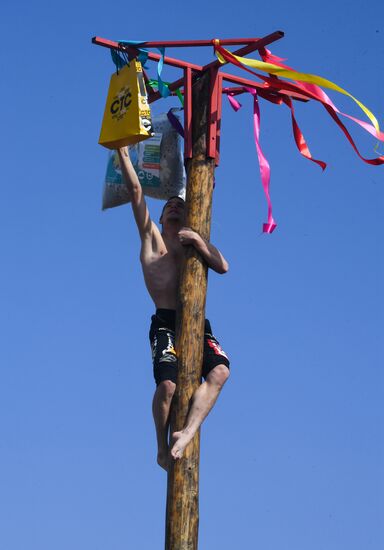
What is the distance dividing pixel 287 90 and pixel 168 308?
170cm

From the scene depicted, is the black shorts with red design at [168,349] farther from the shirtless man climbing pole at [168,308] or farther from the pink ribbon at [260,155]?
the pink ribbon at [260,155]

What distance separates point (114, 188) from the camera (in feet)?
26.3

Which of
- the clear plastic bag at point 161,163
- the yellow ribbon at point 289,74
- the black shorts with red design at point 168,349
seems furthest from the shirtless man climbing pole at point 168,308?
the yellow ribbon at point 289,74

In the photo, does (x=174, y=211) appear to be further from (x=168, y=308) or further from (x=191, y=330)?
(x=191, y=330)

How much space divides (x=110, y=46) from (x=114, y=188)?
46.9 inches

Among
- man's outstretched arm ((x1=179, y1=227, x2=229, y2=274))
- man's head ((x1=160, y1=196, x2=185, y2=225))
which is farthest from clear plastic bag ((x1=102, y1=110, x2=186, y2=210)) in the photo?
man's outstretched arm ((x1=179, y1=227, x2=229, y2=274))

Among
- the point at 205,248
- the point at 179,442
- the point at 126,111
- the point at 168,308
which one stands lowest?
the point at 179,442

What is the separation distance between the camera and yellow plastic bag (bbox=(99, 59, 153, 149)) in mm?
6945

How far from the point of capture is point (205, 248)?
684cm

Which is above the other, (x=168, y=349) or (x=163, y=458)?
(x=168, y=349)

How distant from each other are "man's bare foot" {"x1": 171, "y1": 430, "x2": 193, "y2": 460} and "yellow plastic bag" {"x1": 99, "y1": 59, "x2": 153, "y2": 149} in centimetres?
187

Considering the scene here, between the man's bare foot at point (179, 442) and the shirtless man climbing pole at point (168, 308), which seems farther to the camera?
the shirtless man climbing pole at point (168, 308)

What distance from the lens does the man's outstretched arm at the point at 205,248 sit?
6836 mm

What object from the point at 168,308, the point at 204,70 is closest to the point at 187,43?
the point at 204,70
